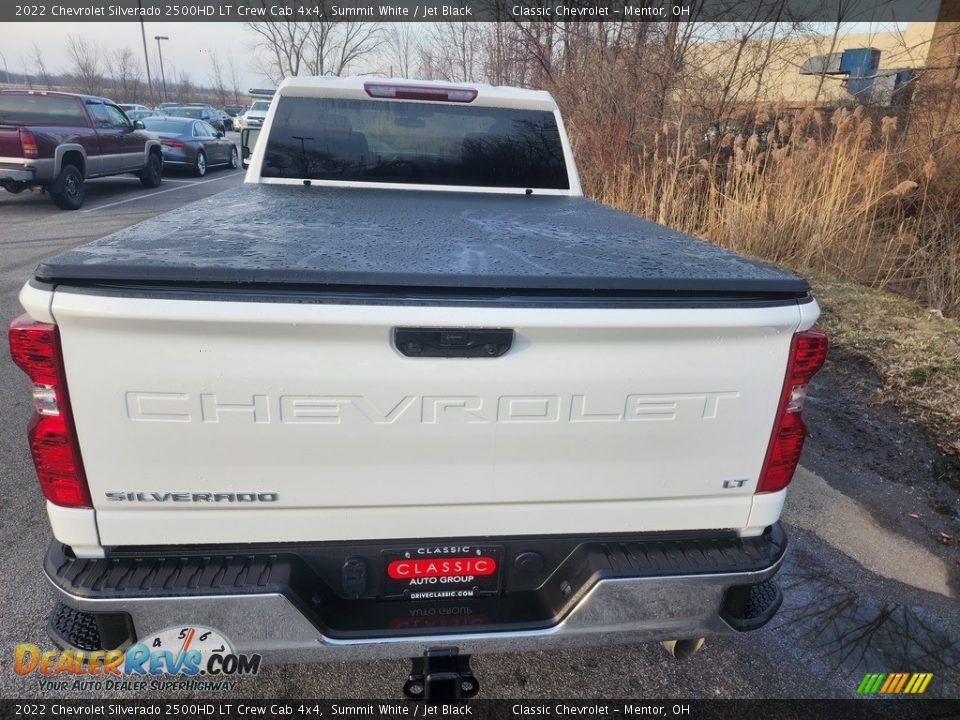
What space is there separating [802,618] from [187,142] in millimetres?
19480

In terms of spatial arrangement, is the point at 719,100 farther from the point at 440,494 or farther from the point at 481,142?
the point at 440,494

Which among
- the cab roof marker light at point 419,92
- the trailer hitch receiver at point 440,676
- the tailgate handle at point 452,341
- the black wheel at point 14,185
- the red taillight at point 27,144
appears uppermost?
the cab roof marker light at point 419,92

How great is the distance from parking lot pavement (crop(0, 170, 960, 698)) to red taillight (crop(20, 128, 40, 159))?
8.57 m

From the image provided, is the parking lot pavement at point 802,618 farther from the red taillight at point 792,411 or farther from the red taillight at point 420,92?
the red taillight at point 420,92

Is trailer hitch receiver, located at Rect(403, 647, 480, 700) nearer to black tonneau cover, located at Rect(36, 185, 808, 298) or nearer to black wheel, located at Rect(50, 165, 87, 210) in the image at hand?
black tonneau cover, located at Rect(36, 185, 808, 298)

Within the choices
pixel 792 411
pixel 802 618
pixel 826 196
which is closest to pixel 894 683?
pixel 802 618

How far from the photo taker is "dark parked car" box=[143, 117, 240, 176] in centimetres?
1775

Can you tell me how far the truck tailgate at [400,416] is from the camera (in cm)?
160

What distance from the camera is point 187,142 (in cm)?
1798

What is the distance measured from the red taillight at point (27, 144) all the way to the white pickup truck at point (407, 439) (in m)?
11.3

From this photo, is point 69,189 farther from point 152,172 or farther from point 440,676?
point 440,676

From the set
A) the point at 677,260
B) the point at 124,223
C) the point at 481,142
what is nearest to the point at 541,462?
the point at 677,260

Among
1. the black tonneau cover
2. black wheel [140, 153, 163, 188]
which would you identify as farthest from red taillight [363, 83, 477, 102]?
black wheel [140, 153, 163, 188]

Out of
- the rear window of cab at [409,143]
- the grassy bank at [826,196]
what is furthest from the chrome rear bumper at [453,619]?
the grassy bank at [826,196]
